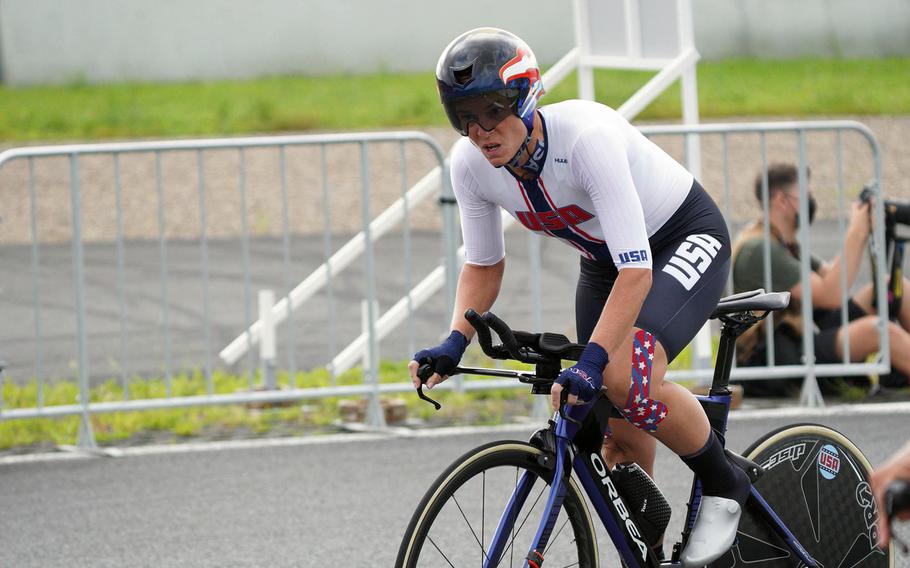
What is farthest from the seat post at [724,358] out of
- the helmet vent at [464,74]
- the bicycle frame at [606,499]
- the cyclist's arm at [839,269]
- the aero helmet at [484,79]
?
the cyclist's arm at [839,269]

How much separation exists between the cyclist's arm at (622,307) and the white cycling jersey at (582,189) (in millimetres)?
Answer: 35

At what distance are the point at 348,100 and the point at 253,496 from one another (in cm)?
1827

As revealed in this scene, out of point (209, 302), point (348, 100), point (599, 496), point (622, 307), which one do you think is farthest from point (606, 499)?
point (348, 100)

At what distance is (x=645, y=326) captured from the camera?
3674mm

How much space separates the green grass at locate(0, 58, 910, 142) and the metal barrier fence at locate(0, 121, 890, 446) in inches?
47.4

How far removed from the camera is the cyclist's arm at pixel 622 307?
Answer: 3436 millimetres

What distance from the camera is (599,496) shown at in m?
3.68

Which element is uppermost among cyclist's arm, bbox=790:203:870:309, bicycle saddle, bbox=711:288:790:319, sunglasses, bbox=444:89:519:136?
sunglasses, bbox=444:89:519:136

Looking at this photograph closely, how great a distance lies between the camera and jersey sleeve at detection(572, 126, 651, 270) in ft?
11.5

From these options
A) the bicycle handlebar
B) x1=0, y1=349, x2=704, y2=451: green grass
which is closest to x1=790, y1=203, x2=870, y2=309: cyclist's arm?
x1=0, y1=349, x2=704, y2=451: green grass

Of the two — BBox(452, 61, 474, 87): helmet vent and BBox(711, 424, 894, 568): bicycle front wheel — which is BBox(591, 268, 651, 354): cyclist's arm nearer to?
BBox(452, 61, 474, 87): helmet vent

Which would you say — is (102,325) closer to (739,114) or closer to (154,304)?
(154,304)

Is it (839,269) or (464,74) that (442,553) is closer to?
(464,74)

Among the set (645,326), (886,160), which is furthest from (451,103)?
(886,160)
